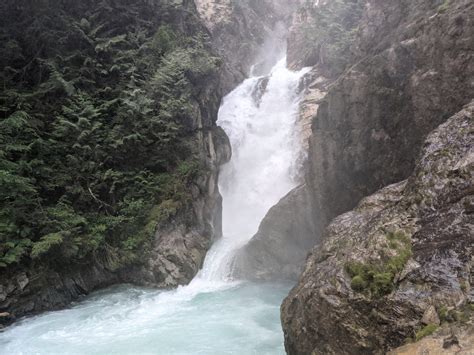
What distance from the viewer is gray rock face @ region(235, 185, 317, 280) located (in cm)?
1468

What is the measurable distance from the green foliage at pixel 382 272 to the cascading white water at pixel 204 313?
4303 millimetres

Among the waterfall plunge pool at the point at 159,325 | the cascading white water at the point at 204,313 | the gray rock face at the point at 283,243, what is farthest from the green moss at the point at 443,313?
the gray rock face at the point at 283,243

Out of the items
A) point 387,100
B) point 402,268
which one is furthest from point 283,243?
point 402,268

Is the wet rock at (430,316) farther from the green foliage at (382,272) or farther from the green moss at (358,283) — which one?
the green moss at (358,283)

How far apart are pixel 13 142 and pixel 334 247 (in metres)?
11.9

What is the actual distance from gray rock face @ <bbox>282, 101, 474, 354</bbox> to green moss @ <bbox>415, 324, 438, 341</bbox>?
0.17m

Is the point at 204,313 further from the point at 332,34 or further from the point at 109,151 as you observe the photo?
the point at 332,34

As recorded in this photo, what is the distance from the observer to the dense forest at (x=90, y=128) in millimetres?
12375

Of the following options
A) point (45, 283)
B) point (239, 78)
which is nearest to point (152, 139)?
point (45, 283)

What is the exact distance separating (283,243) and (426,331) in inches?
444

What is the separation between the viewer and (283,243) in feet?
49.6

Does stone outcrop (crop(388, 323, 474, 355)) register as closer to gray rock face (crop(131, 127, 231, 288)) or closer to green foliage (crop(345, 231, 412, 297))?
green foliage (crop(345, 231, 412, 297))

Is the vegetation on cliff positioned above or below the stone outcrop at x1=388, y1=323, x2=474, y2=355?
above

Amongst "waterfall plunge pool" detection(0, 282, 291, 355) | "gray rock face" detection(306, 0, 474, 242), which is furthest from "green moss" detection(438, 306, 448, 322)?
"gray rock face" detection(306, 0, 474, 242)
